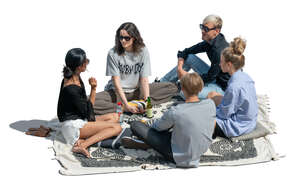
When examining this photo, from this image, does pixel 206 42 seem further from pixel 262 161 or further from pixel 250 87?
pixel 262 161

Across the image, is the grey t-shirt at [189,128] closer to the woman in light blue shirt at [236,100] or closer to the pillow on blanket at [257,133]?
the woman in light blue shirt at [236,100]

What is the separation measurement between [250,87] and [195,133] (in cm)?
161

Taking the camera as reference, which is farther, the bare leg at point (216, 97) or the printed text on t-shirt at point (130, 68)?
the printed text on t-shirt at point (130, 68)

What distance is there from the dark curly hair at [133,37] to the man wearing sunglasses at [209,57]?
1429 mm

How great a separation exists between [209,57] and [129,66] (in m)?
1.89

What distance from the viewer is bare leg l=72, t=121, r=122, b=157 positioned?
851 cm

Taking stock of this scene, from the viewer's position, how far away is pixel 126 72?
1019cm

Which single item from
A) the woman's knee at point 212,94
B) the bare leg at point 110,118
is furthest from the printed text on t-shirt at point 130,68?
the woman's knee at point 212,94

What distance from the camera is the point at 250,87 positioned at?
8539 millimetres

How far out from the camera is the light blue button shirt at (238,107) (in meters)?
8.41

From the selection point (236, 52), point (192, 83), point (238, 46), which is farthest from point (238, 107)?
point (192, 83)

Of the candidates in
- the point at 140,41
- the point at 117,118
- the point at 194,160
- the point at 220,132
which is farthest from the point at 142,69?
the point at 194,160

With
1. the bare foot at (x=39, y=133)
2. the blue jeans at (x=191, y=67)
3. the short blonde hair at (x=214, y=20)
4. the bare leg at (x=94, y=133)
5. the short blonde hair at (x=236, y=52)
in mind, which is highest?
the short blonde hair at (x=214, y=20)

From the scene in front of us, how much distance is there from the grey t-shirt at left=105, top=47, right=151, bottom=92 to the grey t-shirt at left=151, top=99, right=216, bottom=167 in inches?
97.3
